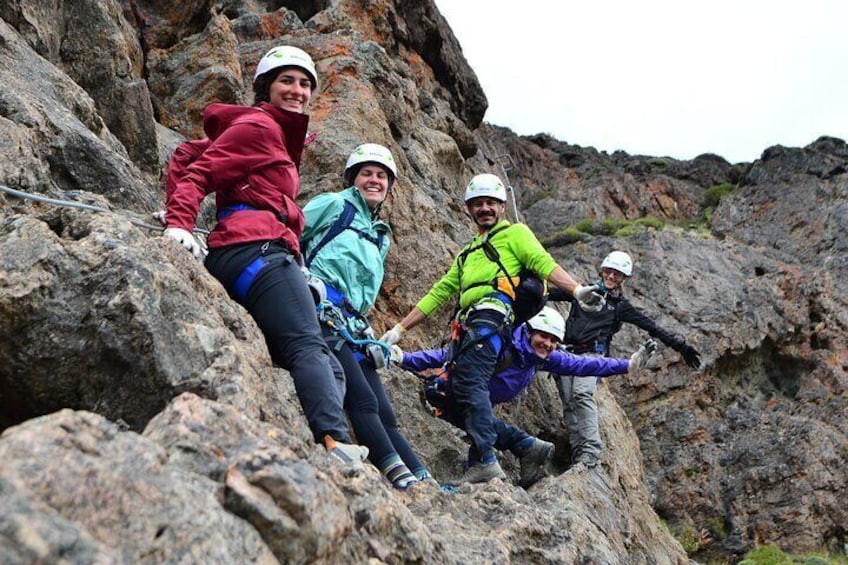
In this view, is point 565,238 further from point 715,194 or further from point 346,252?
point 346,252

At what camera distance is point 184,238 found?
5.60m

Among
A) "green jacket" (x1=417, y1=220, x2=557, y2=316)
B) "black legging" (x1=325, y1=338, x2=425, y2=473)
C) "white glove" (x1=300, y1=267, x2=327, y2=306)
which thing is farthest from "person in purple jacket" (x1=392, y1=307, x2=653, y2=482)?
"white glove" (x1=300, y1=267, x2=327, y2=306)

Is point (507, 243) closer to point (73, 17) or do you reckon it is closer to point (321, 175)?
point (321, 175)

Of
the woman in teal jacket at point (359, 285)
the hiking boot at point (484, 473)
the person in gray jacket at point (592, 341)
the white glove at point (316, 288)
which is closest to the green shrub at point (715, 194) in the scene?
the person in gray jacket at point (592, 341)

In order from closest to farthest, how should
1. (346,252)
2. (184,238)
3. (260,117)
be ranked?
(184,238) → (260,117) → (346,252)

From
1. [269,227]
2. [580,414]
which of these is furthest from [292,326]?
[580,414]

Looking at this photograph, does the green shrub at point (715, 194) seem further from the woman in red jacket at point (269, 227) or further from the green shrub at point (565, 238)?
the woman in red jacket at point (269, 227)

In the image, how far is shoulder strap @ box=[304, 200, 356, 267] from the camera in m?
7.30

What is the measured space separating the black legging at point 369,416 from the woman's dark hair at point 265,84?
204cm

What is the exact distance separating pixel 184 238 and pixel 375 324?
544 cm

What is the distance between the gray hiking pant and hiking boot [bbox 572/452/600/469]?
0.18ft

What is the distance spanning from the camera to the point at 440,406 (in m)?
8.98

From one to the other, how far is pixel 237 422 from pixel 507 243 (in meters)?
5.56

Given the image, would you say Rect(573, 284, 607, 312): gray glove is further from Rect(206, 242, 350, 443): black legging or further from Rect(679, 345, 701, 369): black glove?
Rect(679, 345, 701, 369): black glove
